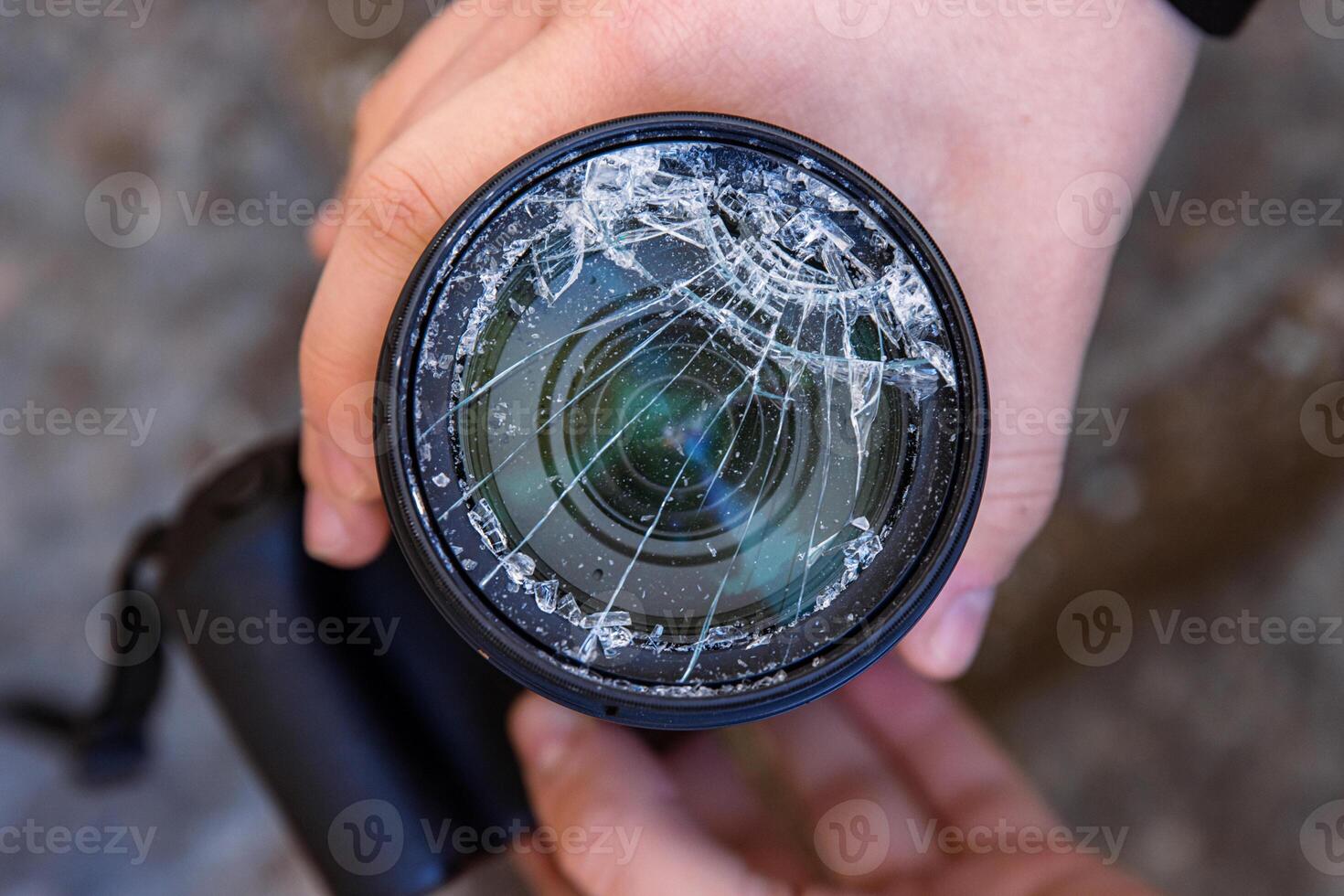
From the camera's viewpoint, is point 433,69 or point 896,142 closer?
point 896,142

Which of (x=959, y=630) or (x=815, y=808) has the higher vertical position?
(x=959, y=630)

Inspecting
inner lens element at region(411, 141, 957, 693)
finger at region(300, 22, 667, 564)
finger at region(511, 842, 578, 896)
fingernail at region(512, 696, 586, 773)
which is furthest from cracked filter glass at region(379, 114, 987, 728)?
finger at region(511, 842, 578, 896)

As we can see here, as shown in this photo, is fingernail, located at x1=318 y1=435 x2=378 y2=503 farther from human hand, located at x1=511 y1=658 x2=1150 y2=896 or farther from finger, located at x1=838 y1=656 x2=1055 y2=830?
finger, located at x1=838 y1=656 x2=1055 y2=830

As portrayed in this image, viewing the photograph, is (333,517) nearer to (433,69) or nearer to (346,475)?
(346,475)

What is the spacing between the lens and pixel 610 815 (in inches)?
32.6

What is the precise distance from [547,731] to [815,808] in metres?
0.38

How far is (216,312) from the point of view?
1.29 metres

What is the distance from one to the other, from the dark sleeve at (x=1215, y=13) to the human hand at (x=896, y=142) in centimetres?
1

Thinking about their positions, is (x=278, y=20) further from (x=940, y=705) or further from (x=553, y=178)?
(x=940, y=705)

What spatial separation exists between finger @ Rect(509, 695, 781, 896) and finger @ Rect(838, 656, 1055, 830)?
10.9 inches

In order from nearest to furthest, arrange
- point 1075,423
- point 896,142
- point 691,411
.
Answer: point 691,411 < point 896,142 < point 1075,423

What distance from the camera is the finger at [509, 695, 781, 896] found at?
810 millimetres

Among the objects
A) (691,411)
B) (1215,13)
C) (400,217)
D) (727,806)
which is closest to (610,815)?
(727,806)

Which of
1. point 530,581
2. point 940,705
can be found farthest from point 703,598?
point 940,705
